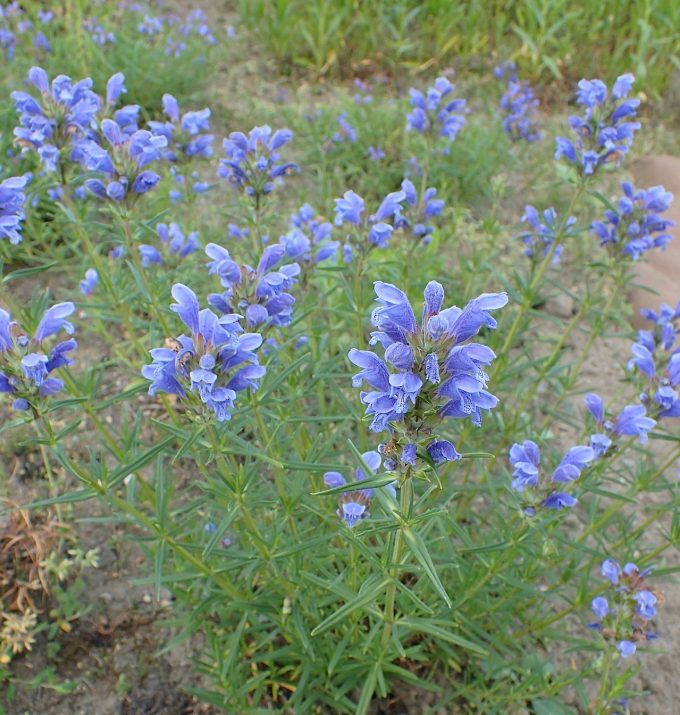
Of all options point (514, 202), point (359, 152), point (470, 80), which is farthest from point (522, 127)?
point (470, 80)

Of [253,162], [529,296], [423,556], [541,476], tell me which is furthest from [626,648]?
[253,162]

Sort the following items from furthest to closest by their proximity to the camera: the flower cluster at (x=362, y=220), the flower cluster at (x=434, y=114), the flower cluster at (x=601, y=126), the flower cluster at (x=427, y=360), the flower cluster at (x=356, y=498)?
the flower cluster at (x=434, y=114) < the flower cluster at (x=601, y=126) < the flower cluster at (x=362, y=220) < the flower cluster at (x=356, y=498) < the flower cluster at (x=427, y=360)

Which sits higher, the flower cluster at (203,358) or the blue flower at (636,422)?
the flower cluster at (203,358)

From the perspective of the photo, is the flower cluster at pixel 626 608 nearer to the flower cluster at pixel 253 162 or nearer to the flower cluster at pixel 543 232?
the flower cluster at pixel 543 232

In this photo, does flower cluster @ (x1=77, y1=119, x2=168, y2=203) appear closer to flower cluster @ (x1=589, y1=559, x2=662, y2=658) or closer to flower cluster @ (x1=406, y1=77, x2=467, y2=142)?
flower cluster @ (x1=406, y1=77, x2=467, y2=142)

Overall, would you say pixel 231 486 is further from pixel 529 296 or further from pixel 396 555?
pixel 529 296

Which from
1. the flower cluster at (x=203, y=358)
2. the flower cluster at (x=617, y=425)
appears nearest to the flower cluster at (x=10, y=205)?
the flower cluster at (x=203, y=358)
